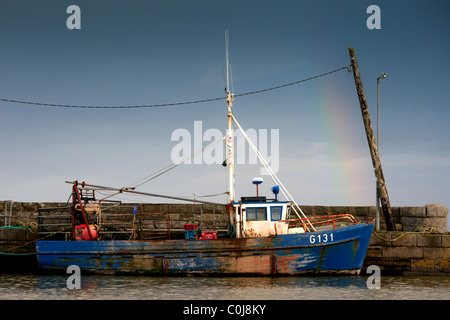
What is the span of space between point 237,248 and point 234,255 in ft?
0.85

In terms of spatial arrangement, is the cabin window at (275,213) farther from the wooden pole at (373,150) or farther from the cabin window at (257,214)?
the wooden pole at (373,150)

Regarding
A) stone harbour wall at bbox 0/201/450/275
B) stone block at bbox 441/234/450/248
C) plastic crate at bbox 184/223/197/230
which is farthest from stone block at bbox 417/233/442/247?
plastic crate at bbox 184/223/197/230

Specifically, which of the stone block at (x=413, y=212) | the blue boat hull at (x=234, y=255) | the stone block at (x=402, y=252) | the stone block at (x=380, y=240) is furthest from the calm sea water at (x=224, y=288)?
the stone block at (x=413, y=212)

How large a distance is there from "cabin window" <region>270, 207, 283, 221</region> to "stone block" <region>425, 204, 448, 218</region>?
701cm

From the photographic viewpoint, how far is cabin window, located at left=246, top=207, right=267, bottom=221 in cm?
1595

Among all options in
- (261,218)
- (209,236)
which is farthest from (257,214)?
(209,236)

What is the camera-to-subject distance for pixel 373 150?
18.9 meters

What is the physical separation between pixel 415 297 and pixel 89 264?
1053 cm

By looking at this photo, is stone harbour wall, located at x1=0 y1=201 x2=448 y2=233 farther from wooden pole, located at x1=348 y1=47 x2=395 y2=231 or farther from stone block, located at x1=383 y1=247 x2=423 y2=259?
stone block, located at x1=383 y1=247 x2=423 y2=259

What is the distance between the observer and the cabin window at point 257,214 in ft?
52.3

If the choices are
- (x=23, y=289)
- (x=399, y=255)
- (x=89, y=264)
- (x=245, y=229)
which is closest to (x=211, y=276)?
(x=245, y=229)
